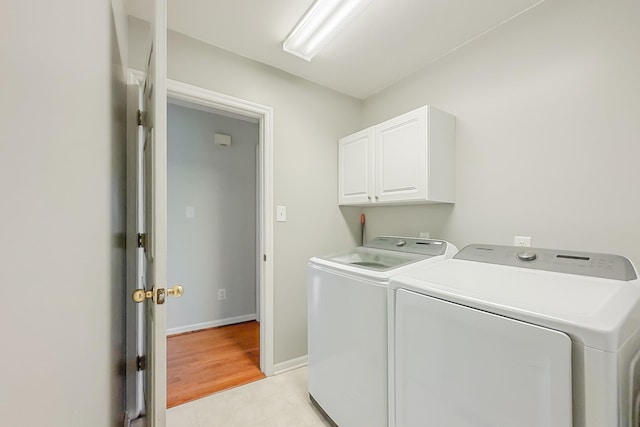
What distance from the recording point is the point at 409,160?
6.09 ft

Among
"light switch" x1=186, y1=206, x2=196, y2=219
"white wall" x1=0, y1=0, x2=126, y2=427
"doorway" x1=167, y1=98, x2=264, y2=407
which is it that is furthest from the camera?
"light switch" x1=186, y1=206, x2=196, y2=219

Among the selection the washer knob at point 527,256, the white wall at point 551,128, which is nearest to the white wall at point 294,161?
the white wall at point 551,128

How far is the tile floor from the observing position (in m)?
1.59

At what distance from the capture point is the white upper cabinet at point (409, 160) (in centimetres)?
177

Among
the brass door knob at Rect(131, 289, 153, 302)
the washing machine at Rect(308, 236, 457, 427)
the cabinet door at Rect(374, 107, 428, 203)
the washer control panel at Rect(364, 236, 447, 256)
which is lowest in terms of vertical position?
the washing machine at Rect(308, 236, 457, 427)

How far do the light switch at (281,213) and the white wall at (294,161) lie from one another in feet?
0.11

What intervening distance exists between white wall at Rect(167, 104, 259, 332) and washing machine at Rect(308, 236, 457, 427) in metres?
1.72

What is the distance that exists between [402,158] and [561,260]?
1065 millimetres

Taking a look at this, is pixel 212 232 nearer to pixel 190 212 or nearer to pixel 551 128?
pixel 190 212

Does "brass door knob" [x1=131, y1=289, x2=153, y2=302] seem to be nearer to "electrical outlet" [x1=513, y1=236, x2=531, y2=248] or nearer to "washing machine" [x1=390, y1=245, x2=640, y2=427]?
"washing machine" [x1=390, y1=245, x2=640, y2=427]

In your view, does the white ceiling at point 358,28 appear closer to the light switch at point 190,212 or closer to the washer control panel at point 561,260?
the washer control panel at point 561,260

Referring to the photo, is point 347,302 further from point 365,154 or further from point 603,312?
point 365,154

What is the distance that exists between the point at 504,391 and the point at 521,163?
4.41 ft

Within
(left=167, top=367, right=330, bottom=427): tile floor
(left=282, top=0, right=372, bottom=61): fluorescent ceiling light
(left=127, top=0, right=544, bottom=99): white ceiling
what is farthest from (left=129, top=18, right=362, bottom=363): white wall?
(left=282, top=0, right=372, bottom=61): fluorescent ceiling light
